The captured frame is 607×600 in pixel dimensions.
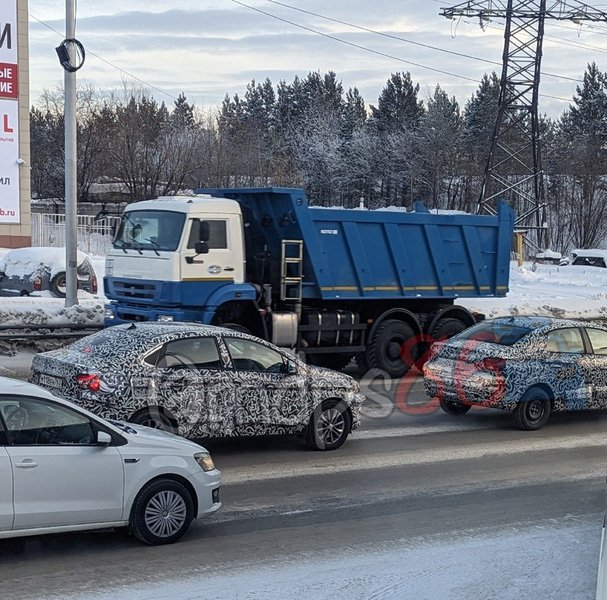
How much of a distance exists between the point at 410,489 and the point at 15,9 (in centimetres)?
2983

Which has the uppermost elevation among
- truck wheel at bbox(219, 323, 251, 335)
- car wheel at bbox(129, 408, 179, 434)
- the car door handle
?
truck wheel at bbox(219, 323, 251, 335)

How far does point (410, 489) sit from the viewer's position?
10273 millimetres

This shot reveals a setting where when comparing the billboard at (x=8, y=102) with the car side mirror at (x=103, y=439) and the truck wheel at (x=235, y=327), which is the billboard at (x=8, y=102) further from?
the car side mirror at (x=103, y=439)

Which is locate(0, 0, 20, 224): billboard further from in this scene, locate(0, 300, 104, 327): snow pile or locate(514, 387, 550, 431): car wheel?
locate(514, 387, 550, 431): car wheel

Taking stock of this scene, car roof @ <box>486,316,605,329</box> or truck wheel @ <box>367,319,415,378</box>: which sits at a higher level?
car roof @ <box>486,316,605,329</box>

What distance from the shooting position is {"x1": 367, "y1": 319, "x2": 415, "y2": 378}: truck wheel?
18.4 m

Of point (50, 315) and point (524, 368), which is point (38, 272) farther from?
point (524, 368)

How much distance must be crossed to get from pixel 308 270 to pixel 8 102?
21638mm

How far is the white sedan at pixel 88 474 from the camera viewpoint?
714 cm

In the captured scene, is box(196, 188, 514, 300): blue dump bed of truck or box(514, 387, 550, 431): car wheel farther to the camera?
box(196, 188, 514, 300): blue dump bed of truck

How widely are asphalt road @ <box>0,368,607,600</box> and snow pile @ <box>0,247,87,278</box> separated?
14.2m

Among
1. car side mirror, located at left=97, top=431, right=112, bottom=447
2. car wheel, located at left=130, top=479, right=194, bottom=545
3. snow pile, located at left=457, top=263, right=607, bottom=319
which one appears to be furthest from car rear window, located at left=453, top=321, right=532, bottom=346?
snow pile, located at left=457, top=263, right=607, bottom=319

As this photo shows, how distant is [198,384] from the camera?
10.7 meters

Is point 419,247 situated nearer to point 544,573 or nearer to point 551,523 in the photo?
point 551,523
